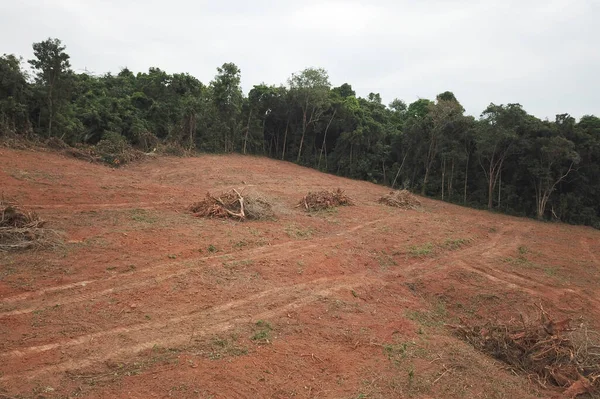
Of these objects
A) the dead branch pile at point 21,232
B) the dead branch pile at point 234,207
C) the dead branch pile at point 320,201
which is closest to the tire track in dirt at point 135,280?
the dead branch pile at point 21,232

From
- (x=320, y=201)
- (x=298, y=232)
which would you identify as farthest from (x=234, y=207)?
(x=320, y=201)

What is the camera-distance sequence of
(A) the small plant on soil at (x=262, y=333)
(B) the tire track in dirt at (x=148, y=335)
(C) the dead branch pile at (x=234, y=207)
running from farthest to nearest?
(C) the dead branch pile at (x=234, y=207), (A) the small plant on soil at (x=262, y=333), (B) the tire track in dirt at (x=148, y=335)

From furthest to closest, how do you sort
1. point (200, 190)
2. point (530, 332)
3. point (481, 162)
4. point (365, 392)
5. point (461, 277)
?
point (481, 162) < point (200, 190) < point (461, 277) < point (530, 332) < point (365, 392)

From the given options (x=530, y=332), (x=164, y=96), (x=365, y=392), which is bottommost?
(x=365, y=392)

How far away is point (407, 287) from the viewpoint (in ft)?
27.6

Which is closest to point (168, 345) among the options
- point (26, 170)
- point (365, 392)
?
point (365, 392)

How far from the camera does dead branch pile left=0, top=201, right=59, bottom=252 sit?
7251 millimetres

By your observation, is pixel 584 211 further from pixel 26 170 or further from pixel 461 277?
pixel 26 170

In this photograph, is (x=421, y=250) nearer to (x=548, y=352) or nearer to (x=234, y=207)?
(x=548, y=352)

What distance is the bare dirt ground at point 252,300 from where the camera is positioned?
14.8 ft

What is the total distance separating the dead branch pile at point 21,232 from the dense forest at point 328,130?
41.0 ft

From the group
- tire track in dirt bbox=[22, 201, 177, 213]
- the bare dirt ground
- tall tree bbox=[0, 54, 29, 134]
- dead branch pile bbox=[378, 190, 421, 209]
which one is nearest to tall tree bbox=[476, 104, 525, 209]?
dead branch pile bbox=[378, 190, 421, 209]

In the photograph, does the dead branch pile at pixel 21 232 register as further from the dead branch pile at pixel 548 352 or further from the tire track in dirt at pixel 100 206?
the dead branch pile at pixel 548 352

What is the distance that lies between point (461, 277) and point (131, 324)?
283 inches
